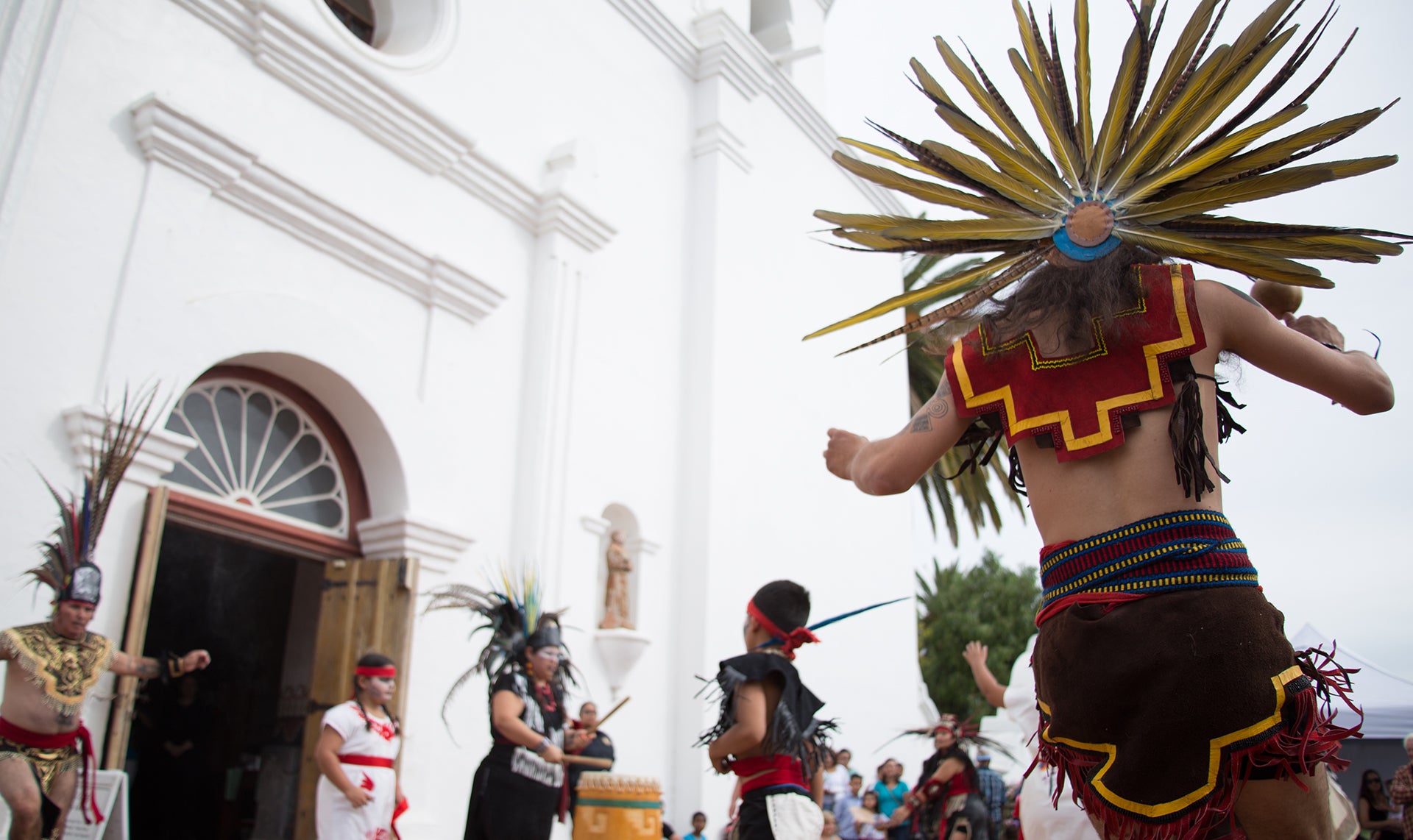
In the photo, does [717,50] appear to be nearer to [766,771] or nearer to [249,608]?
[249,608]

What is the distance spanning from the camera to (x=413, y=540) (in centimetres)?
743

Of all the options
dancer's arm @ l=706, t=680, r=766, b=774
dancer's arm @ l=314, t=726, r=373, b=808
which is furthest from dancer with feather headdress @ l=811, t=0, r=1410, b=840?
dancer's arm @ l=314, t=726, r=373, b=808

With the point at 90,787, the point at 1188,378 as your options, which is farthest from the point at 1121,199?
the point at 90,787

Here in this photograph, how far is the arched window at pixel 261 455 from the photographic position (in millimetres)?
6844

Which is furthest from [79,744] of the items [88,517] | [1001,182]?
[1001,182]

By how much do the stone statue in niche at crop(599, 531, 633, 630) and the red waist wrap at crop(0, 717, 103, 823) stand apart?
13.9ft

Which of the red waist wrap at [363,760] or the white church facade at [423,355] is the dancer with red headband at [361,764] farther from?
the white church facade at [423,355]

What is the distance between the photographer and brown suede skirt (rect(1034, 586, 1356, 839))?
1751 mm

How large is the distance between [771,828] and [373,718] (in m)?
2.85

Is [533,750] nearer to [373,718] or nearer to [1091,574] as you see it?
[373,718]

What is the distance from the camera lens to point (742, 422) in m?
10.6

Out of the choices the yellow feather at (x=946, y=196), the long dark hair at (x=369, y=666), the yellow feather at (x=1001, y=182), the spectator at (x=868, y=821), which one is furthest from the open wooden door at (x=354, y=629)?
the yellow feather at (x=1001, y=182)

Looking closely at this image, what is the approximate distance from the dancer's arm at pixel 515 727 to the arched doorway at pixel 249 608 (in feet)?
6.87

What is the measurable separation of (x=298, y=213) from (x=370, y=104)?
1138mm
